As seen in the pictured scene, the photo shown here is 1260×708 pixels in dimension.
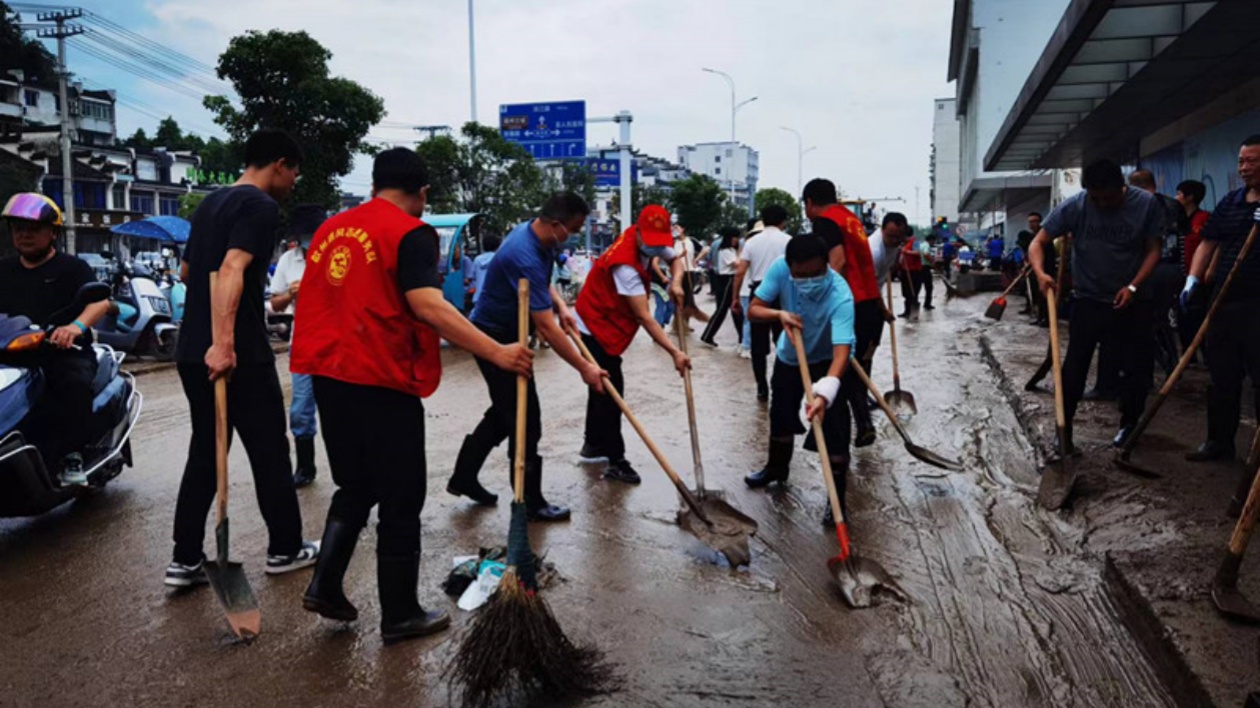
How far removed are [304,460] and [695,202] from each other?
56.2m

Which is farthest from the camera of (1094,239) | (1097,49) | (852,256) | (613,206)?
(613,206)

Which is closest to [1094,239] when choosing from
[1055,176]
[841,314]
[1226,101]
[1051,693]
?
[841,314]

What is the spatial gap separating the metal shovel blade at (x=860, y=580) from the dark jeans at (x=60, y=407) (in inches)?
152

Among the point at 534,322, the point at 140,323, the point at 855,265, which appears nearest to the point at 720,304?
the point at 855,265

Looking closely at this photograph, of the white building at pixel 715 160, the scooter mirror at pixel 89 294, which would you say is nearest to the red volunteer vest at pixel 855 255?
the scooter mirror at pixel 89 294

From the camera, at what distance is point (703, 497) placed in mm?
5035

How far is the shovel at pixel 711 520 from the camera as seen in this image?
4488 mm

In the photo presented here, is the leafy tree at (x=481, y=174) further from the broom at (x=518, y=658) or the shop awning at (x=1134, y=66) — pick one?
the broom at (x=518, y=658)

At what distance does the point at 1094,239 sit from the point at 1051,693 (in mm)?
3425

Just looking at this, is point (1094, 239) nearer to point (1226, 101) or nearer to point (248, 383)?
point (248, 383)

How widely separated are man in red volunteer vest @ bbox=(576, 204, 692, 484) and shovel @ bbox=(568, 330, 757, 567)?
0.91 metres

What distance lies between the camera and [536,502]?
5.23 m

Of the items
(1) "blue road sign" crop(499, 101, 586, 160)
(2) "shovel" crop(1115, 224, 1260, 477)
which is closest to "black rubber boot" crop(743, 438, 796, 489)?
(2) "shovel" crop(1115, 224, 1260, 477)

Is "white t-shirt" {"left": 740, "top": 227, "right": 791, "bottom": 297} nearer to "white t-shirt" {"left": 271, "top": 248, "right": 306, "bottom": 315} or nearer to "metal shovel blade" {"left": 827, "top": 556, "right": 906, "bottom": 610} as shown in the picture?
"white t-shirt" {"left": 271, "top": 248, "right": 306, "bottom": 315}
